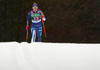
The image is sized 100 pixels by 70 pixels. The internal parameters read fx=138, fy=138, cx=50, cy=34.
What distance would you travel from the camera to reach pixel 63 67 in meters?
0.27

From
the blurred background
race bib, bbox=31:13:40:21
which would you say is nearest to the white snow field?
Result: race bib, bbox=31:13:40:21

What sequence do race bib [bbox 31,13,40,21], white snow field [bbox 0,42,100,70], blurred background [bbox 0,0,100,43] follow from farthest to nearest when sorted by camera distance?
1. blurred background [bbox 0,0,100,43]
2. race bib [bbox 31,13,40,21]
3. white snow field [bbox 0,42,100,70]

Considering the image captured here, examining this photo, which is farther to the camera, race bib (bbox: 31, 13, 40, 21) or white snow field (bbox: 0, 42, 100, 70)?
race bib (bbox: 31, 13, 40, 21)

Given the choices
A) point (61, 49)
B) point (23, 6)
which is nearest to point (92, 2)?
point (23, 6)

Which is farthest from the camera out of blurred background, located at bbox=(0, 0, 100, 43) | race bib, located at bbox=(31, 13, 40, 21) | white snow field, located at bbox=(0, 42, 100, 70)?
blurred background, located at bbox=(0, 0, 100, 43)

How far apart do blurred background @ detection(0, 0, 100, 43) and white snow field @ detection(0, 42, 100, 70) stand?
2224mm

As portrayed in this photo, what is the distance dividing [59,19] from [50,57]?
233cm

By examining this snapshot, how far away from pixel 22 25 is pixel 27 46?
234 cm

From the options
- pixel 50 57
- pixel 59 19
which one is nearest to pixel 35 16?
pixel 59 19

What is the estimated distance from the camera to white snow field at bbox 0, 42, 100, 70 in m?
0.27

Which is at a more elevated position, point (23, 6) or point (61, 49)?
point (23, 6)

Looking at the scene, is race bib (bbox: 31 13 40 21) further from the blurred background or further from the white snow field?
the white snow field

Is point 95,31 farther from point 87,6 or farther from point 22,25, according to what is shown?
point 22,25

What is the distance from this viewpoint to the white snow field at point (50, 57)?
27 cm
